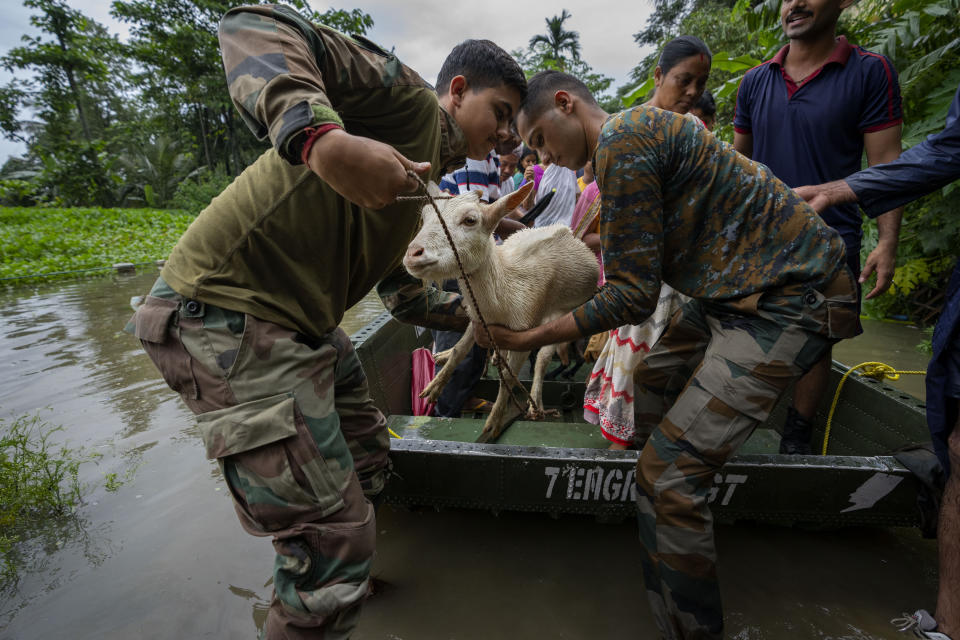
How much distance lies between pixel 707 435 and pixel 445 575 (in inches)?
65.4

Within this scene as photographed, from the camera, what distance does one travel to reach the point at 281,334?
1617mm

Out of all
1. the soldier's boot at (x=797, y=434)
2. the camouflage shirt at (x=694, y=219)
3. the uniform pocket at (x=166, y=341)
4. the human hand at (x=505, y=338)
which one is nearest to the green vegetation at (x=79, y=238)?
the uniform pocket at (x=166, y=341)

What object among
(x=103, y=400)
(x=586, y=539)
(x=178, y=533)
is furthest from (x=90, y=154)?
(x=586, y=539)

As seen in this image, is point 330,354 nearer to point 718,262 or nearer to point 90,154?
point 718,262

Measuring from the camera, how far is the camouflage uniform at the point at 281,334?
149cm

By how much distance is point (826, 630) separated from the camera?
2268 millimetres

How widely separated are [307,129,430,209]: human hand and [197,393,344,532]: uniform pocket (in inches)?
28.3

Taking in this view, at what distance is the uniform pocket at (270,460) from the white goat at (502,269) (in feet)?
3.29

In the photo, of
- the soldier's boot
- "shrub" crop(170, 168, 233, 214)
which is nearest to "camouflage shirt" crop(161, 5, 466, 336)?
the soldier's boot

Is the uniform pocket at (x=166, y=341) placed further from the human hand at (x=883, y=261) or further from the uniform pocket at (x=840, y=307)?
the human hand at (x=883, y=261)

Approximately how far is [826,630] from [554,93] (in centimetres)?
295

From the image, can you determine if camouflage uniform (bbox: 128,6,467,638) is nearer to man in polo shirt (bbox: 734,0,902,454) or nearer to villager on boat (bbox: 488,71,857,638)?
villager on boat (bbox: 488,71,857,638)

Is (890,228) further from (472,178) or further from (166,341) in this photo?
(166,341)

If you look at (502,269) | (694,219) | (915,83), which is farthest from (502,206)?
(915,83)
